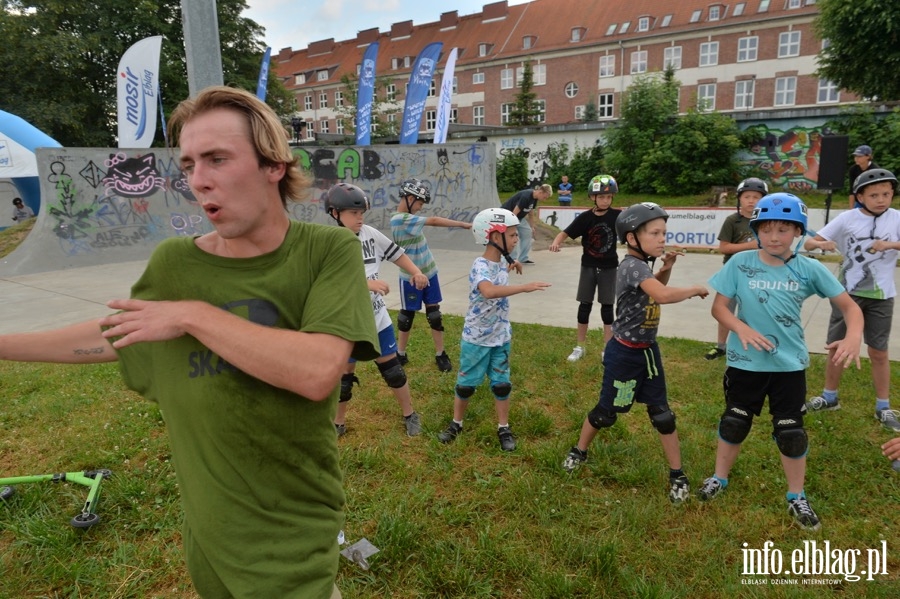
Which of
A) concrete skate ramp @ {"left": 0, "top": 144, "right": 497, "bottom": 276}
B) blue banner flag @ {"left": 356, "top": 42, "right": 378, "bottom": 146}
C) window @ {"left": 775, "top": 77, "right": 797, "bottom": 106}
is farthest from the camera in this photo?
window @ {"left": 775, "top": 77, "right": 797, "bottom": 106}

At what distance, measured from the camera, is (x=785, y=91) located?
4225cm

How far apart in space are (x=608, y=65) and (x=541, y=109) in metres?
6.79

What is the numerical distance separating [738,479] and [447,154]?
39.8ft

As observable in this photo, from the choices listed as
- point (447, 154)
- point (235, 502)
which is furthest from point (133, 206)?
point (235, 502)

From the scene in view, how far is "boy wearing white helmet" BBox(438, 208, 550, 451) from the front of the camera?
13.4 feet

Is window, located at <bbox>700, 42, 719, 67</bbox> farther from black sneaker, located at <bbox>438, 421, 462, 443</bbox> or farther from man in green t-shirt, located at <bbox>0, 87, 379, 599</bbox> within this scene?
man in green t-shirt, located at <bbox>0, 87, 379, 599</bbox>

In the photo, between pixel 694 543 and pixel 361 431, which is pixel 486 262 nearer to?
pixel 361 431

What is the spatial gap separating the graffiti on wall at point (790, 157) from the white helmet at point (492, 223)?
25.7 metres

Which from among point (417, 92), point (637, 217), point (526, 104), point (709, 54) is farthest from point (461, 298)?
point (709, 54)

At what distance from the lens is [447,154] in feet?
47.5

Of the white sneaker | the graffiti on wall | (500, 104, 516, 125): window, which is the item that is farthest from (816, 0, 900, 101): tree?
(500, 104, 516, 125): window

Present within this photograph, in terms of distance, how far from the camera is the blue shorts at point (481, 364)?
13.8 ft

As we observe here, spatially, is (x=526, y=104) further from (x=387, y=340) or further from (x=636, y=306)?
(x=636, y=306)

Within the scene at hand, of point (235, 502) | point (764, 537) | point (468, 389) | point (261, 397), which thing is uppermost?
point (261, 397)
